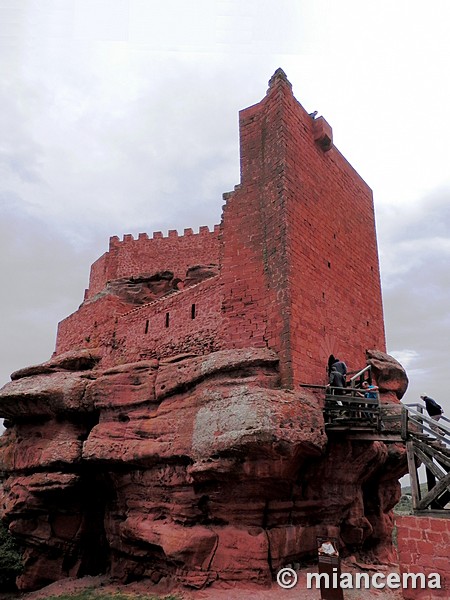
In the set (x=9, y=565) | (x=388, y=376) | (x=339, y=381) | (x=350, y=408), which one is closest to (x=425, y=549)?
(x=350, y=408)

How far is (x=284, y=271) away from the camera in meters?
11.6

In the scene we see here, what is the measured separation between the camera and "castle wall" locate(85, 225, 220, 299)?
21.2 meters

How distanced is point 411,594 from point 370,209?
12530 millimetres

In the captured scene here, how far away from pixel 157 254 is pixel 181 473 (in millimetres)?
12724

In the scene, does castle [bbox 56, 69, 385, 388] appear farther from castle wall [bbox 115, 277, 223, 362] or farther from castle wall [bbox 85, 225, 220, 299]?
castle wall [bbox 85, 225, 220, 299]

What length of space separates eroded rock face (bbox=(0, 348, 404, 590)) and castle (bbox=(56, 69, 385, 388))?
36.6 inches

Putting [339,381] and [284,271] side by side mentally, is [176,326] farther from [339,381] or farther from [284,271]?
[339,381]

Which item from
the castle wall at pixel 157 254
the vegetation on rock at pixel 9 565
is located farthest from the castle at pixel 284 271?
the vegetation on rock at pixel 9 565

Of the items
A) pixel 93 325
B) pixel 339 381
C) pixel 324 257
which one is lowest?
pixel 339 381

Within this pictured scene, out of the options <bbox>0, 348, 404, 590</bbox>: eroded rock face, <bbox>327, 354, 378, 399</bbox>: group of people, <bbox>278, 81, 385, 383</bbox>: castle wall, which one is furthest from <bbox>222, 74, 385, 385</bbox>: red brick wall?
<bbox>0, 348, 404, 590</bbox>: eroded rock face

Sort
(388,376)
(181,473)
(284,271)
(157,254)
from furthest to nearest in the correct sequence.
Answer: (157,254) → (388,376) → (284,271) → (181,473)

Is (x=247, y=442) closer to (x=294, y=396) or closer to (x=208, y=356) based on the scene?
(x=294, y=396)

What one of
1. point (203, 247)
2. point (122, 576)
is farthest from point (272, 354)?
point (203, 247)

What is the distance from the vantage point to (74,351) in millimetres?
17531
